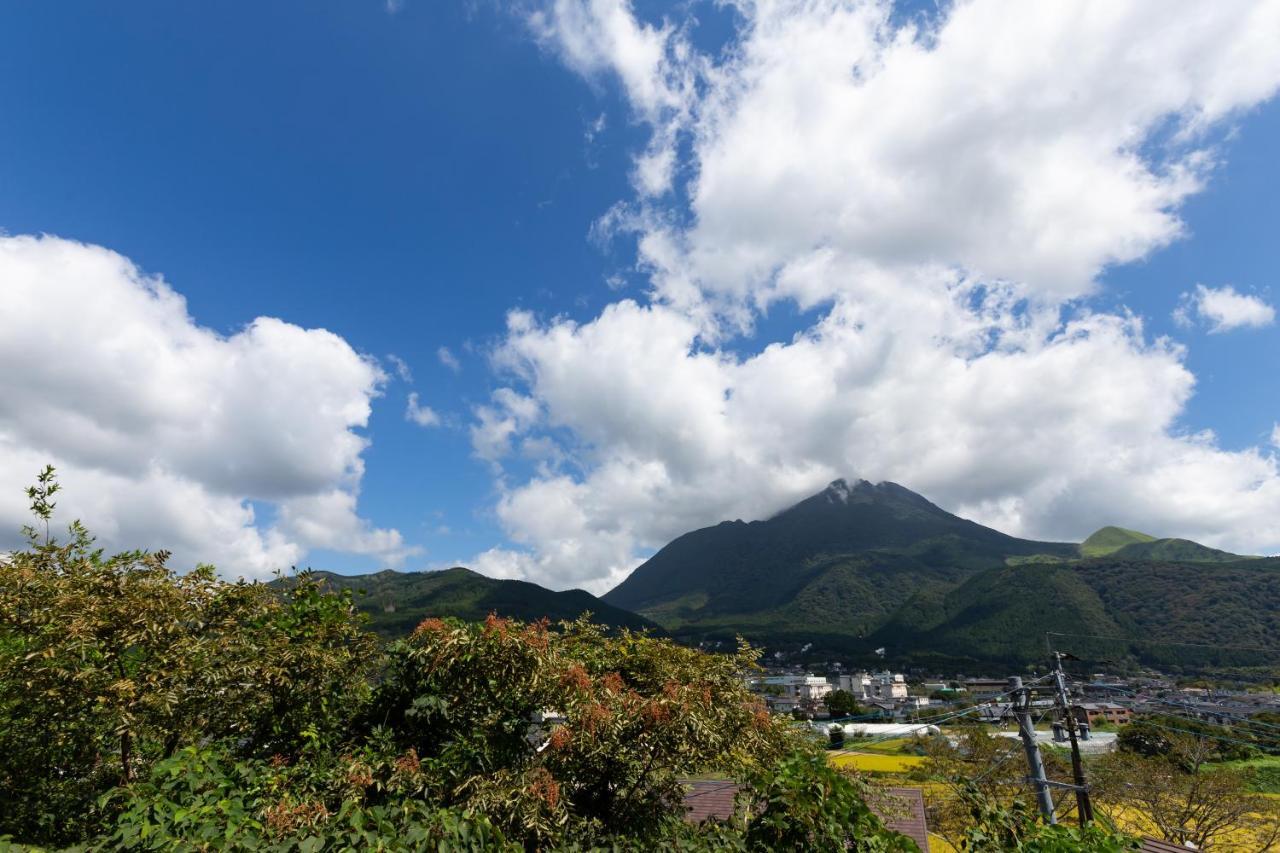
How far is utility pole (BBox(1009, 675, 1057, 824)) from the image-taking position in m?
13.0

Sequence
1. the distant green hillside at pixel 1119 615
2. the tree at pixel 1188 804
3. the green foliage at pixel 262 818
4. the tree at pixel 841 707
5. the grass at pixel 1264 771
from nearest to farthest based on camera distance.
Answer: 1. the green foliage at pixel 262 818
2. the tree at pixel 1188 804
3. the grass at pixel 1264 771
4. the tree at pixel 841 707
5. the distant green hillside at pixel 1119 615

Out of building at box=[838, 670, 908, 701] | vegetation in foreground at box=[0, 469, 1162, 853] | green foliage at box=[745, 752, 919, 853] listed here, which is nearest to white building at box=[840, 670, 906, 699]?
building at box=[838, 670, 908, 701]

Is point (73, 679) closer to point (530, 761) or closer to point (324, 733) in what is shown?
point (324, 733)

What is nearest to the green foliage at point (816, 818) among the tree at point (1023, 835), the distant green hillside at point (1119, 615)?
the tree at point (1023, 835)

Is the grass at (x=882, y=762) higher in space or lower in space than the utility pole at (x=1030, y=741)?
lower

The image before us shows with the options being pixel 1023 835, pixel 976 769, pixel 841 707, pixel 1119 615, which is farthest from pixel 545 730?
pixel 1119 615

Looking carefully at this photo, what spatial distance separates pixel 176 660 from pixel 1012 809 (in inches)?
335

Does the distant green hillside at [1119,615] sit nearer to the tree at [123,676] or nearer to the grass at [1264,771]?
the grass at [1264,771]

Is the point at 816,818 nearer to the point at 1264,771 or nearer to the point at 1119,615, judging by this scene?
the point at 1264,771

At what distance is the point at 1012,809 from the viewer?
5277 millimetres

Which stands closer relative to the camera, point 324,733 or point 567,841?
point 567,841

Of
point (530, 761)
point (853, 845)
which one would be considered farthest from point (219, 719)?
point (853, 845)

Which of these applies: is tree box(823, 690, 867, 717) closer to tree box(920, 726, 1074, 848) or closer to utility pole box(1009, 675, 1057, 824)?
tree box(920, 726, 1074, 848)

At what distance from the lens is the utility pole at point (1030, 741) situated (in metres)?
13.0
